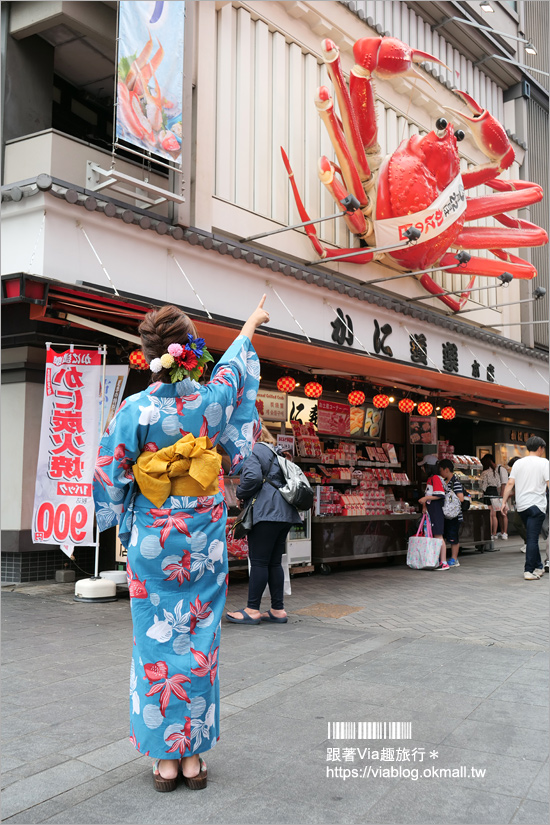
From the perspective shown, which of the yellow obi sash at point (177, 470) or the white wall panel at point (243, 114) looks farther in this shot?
the white wall panel at point (243, 114)

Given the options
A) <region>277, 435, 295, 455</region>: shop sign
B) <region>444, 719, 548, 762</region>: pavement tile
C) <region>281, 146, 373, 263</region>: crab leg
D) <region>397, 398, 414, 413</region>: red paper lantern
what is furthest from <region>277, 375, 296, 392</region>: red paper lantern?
<region>444, 719, 548, 762</region>: pavement tile

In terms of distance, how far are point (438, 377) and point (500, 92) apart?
10.3m

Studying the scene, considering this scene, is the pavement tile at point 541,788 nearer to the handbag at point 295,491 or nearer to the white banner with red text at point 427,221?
the handbag at point 295,491

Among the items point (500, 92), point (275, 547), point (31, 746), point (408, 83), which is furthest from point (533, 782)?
point (500, 92)

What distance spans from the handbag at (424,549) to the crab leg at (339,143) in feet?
17.6

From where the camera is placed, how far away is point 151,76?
762 cm

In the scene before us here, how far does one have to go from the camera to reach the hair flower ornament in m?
2.95

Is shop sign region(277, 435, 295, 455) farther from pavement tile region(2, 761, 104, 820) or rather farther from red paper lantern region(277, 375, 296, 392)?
pavement tile region(2, 761, 104, 820)

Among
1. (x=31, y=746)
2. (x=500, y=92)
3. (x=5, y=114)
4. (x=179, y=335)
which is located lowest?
(x=31, y=746)

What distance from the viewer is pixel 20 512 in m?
7.96

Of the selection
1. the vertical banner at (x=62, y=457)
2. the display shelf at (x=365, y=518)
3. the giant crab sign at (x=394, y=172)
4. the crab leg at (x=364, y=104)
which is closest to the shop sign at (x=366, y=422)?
the display shelf at (x=365, y=518)

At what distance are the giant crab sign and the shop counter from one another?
4.11m

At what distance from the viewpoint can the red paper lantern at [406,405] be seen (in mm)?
12039

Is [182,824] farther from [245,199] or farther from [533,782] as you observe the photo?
[245,199]
